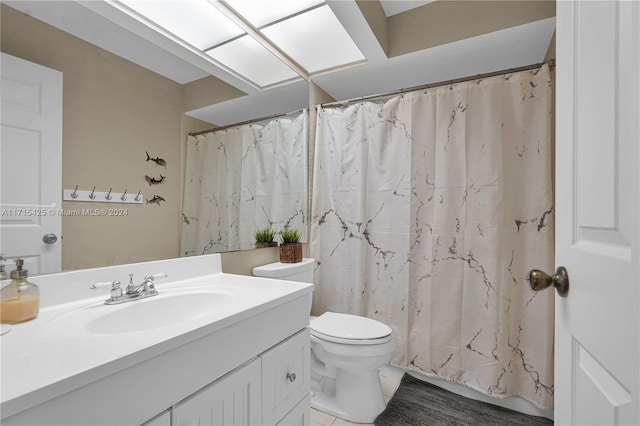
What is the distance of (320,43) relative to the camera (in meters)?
1.84

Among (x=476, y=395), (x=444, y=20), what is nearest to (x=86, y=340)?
(x=476, y=395)

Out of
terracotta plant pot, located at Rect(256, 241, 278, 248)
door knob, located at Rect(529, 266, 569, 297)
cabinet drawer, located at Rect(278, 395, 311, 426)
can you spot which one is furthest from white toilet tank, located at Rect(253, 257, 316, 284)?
door knob, located at Rect(529, 266, 569, 297)

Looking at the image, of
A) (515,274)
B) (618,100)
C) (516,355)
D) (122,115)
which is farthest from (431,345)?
(122,115)

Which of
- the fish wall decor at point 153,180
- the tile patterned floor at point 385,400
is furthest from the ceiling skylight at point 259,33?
the tile patterned floor at point 385,400

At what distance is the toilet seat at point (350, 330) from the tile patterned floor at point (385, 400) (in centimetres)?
44

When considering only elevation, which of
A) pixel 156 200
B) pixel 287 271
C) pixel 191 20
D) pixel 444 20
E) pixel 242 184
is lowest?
pixel 287 271

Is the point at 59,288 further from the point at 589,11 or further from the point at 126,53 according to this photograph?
the point at 589,11

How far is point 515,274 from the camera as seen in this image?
1.71 meters

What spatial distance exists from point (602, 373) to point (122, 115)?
142 centimetres

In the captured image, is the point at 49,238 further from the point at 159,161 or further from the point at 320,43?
the point at 320,43

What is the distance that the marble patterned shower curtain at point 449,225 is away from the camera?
5.49 feet

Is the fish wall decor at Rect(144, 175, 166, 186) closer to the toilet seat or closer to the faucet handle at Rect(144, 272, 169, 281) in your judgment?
the faucet handle at Rect(144, 272, 169, 281)

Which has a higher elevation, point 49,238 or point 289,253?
point 49,238

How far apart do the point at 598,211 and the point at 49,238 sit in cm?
134
